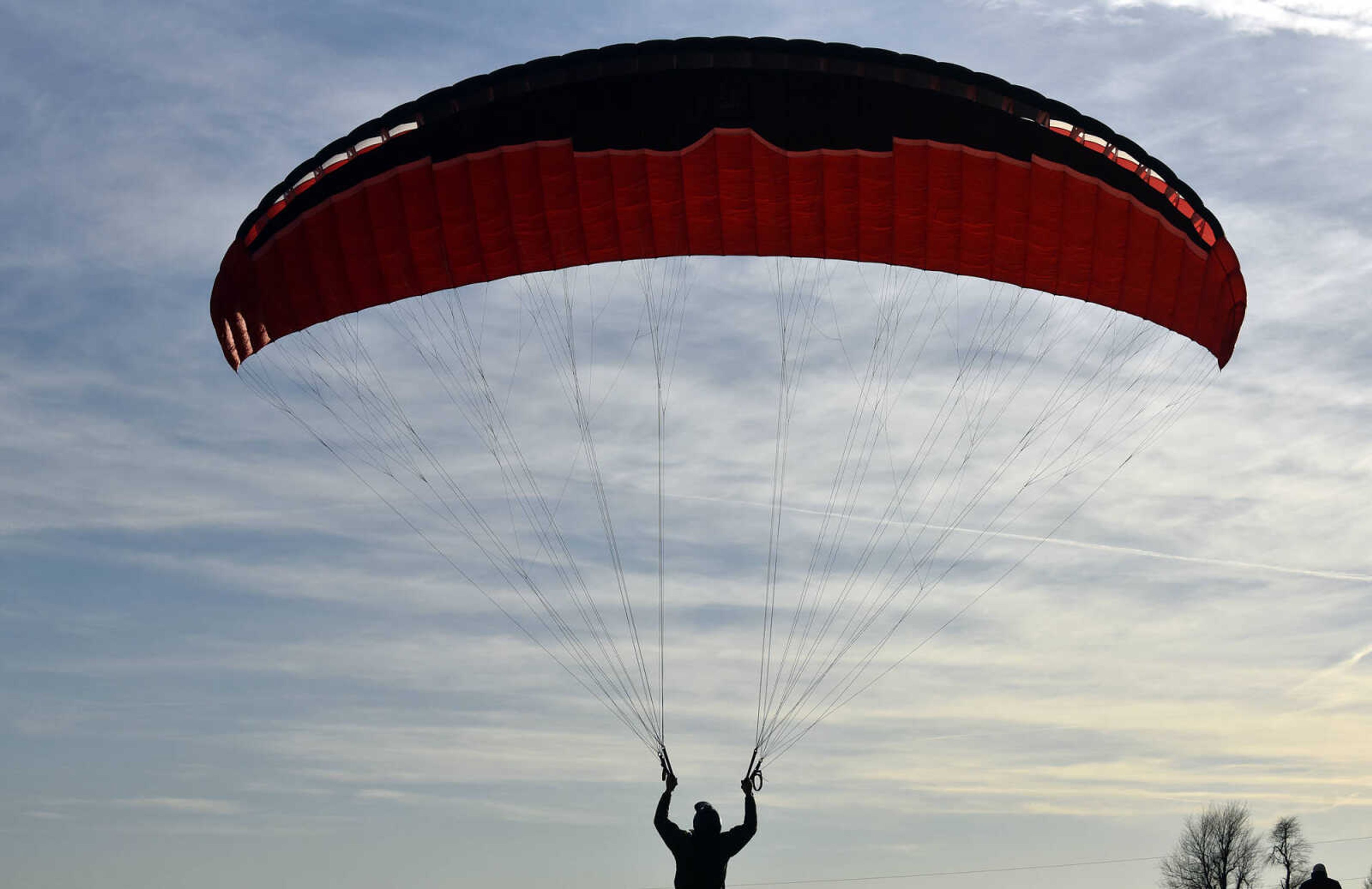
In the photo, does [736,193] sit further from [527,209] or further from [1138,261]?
[1138,261]

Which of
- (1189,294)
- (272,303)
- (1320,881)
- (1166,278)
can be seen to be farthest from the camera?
(272,303)

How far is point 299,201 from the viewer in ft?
62.5

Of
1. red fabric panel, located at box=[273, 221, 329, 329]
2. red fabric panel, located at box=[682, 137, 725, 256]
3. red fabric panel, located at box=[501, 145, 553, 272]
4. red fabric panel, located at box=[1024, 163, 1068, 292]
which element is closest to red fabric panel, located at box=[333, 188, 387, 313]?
red fabric panel, located at box=[273, 221, 329, 329]

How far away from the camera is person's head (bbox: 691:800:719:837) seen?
15.3m

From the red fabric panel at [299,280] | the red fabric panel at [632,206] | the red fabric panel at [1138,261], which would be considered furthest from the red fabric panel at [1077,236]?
the red fabric panel at [299,280]

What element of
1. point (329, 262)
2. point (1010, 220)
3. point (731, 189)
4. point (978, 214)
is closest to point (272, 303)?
point (329, 262)

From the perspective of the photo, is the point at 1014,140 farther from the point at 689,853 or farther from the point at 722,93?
the point at 689,853

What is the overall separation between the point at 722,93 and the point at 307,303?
19.1 feet

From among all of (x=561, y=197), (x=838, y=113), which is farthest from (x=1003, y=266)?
(x=561, y=197)

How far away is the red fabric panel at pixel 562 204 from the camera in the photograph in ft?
59.7

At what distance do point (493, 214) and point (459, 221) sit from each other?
16.8 inches

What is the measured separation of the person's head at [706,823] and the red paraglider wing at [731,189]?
7035 millimetres

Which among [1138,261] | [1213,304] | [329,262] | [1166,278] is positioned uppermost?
[1138,261]

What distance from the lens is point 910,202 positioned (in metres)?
18.4
